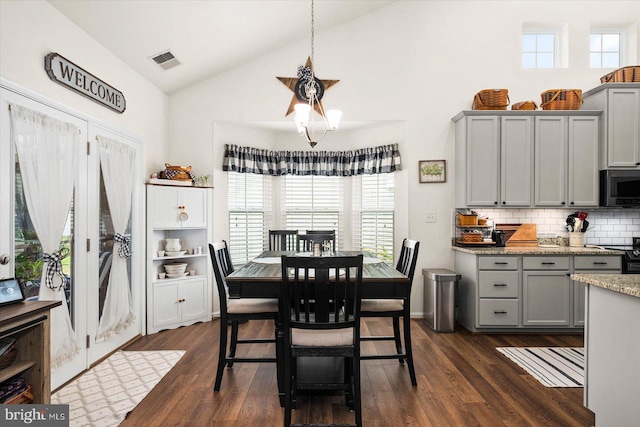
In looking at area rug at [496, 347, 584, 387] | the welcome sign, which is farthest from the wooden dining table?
the welcome sign

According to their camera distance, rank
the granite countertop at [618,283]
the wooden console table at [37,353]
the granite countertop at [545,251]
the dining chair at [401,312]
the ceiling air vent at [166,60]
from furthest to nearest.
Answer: the granite countertop at [545,251]
the ceiling air vent at [166,60]
the dining chair at [401,312]
the wooden console table at [37,353]
the granite countertop at [618,283]

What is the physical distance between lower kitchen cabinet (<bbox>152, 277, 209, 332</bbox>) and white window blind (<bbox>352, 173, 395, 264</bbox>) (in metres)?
2.19

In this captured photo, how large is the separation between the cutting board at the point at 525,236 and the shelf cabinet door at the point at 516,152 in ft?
1.75

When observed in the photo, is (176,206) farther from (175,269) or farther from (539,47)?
(539,47)

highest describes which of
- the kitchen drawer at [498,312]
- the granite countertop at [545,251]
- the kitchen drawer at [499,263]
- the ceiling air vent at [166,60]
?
the ceiling air vent at [166,60]

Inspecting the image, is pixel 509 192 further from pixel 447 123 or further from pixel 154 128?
pixel 154 128

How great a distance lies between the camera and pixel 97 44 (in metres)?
3.13

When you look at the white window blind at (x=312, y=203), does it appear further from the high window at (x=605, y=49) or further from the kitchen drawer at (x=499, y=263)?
the high window at (x=605, y=49)

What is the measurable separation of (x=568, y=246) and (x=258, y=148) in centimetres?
416

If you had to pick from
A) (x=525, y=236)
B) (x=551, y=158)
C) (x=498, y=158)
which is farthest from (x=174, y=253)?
(x=551, y=158)

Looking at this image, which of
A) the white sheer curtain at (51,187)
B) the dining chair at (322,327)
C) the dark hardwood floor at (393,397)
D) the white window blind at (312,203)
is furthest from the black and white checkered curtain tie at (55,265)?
the white window blind at (312,203)

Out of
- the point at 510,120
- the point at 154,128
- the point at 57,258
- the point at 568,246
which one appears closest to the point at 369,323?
the point at 568,246

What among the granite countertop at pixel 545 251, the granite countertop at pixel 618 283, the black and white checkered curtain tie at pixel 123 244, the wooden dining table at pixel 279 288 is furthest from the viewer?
the granite countertop at pixel 545 251

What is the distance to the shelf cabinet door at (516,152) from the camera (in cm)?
404
